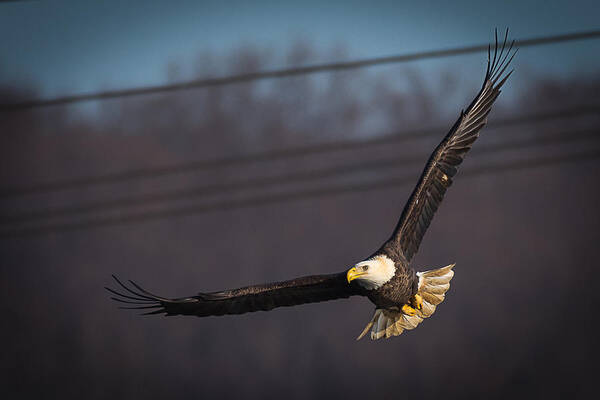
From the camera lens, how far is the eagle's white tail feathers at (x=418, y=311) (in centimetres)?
561

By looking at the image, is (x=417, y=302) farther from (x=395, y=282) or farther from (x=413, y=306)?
(x=395, y=282)

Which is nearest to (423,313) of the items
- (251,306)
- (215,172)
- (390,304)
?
(390,304)

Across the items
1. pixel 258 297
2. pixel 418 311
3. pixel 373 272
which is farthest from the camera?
pixel 418 311

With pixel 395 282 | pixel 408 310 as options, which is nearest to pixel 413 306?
pixel 408 310

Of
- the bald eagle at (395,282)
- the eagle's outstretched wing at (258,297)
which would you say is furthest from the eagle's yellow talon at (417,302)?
the eagle's outstretched wing at (258,297)

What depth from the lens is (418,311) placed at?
5.55 m

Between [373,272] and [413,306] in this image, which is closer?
[373,272]

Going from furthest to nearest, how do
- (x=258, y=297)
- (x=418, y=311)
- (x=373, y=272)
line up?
(x=418, y=311) → (x=258, y=297) → (x=373, y=272)

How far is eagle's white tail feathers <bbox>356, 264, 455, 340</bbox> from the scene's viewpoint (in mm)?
5613

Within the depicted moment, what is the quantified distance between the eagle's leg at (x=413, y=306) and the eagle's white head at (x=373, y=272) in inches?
25.0

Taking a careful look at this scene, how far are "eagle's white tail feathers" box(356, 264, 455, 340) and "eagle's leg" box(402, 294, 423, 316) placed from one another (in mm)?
40

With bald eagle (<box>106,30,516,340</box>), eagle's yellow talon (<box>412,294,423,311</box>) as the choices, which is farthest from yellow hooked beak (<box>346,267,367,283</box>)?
eagle's yellow talon (<box>412,294,423,311</box>)

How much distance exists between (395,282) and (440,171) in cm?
93

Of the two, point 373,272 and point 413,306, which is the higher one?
point 373,272
